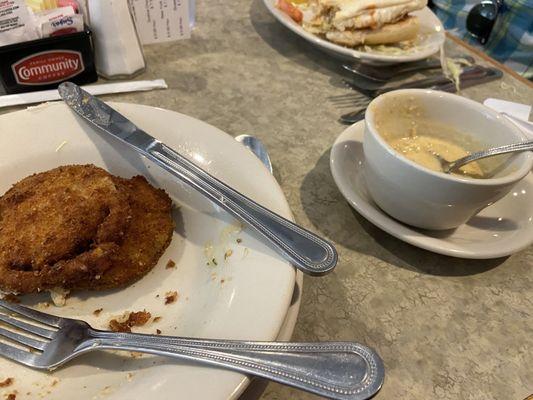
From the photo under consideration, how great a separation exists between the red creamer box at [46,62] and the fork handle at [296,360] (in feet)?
2.77

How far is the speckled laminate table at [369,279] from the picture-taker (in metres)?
0.76

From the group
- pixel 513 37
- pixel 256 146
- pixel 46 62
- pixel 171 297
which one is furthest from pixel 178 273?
pixel 513 37

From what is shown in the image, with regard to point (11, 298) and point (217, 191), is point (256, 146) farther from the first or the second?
point (11, 298)

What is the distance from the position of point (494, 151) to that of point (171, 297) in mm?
659

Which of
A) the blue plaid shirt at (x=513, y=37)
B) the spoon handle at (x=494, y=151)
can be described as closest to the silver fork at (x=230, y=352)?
the spoon handle at (x=494, y=151)

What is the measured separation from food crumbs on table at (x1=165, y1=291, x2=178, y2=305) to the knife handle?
17 cm

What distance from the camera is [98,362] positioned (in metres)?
0.67

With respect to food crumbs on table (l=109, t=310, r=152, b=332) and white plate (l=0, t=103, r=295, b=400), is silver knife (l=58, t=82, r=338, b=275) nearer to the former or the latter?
white plate (l=0, t=103, r=295, b=400)

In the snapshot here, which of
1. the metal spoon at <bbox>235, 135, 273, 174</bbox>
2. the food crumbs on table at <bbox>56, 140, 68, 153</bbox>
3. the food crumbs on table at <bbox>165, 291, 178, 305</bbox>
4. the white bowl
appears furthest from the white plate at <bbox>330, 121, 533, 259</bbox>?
the food crumbs on table at <bbox>56, 140, 68, 153</bbox>

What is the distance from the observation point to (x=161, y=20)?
4.67ft

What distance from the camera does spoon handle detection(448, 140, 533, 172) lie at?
2.79ft

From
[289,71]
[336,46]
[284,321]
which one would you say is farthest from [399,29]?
[284,321]

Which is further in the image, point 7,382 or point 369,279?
point 369,279

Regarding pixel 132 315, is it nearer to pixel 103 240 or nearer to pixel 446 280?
pixel 103 240
